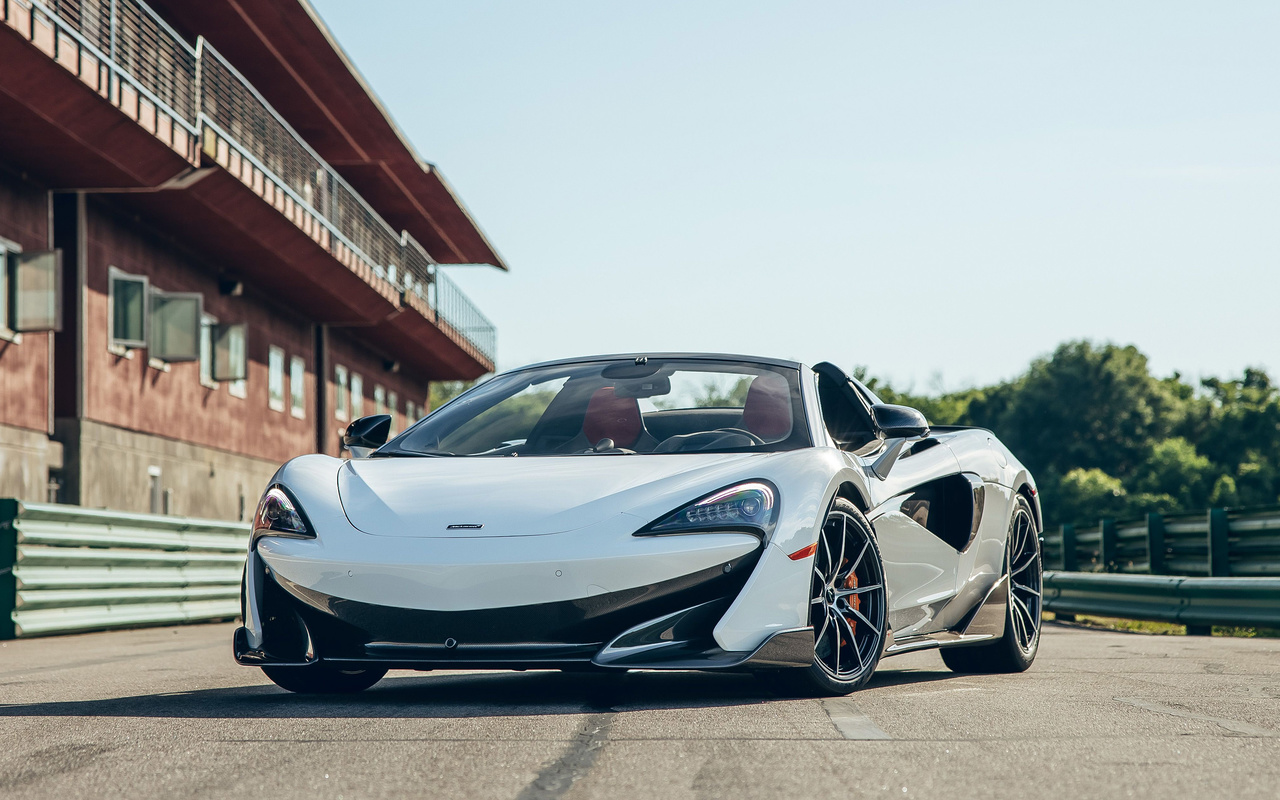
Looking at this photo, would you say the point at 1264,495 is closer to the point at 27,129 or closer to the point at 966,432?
the point at 27,129

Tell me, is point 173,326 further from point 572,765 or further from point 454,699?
point 572,765

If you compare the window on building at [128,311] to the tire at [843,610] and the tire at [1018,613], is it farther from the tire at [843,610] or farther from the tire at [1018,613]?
the tire at [843,610]

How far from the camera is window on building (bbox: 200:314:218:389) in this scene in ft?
85.4

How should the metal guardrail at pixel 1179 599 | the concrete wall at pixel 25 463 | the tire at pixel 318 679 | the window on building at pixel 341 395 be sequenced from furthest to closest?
1. the window on building at pixel 341 395
2. the concrete wall at pixel 25 463
3. the metal guardrail at pixel 1179 599
4. the tire at pixel 318 679

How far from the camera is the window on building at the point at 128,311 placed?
72.2 ft

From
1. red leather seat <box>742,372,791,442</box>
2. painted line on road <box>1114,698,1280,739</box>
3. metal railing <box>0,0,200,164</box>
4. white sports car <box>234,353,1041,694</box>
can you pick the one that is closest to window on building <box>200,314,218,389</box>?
metal railing <box>0,0,200,164</box>

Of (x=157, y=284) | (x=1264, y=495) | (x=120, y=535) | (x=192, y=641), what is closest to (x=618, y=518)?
(x=192, y=641)

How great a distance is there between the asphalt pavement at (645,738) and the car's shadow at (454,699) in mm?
16

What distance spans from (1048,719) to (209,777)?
103 inches

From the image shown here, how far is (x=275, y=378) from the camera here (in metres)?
30.5

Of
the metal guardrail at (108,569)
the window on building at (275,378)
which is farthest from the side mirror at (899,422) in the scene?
the window on building at (275,378)

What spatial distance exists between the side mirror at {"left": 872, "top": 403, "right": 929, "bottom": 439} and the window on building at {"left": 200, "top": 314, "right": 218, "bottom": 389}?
69.1ft

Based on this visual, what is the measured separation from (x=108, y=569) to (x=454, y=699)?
9.80 metres

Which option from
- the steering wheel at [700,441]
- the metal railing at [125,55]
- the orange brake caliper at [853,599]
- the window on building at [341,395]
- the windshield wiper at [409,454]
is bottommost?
the orange brake caliper at [853,599]
